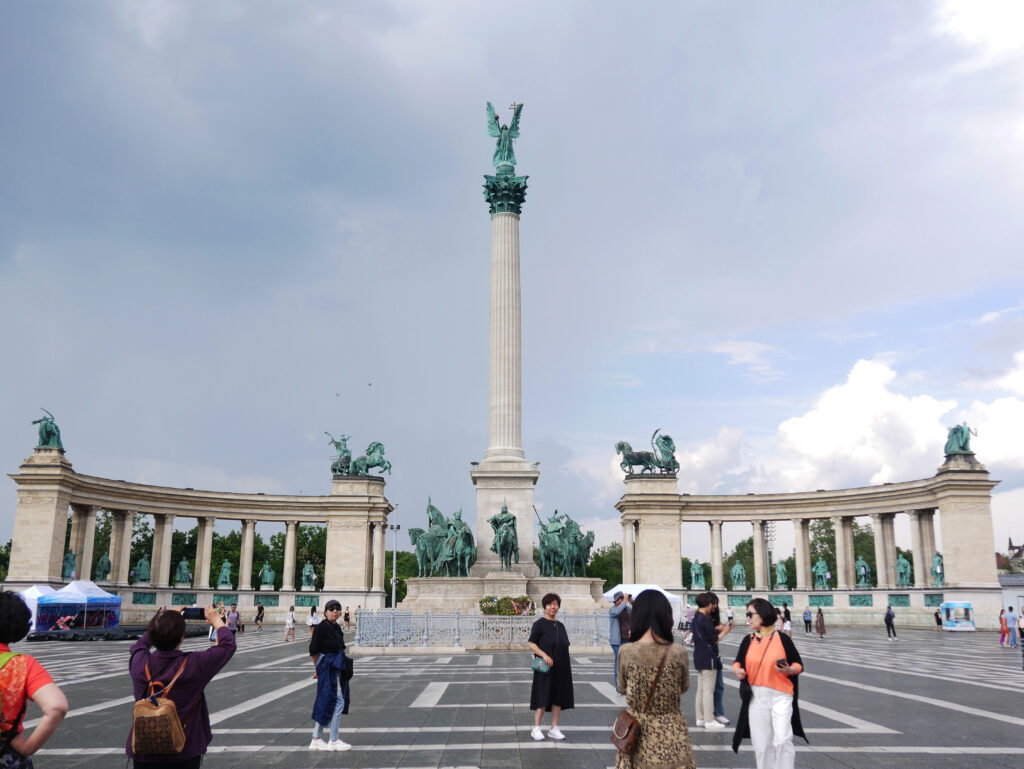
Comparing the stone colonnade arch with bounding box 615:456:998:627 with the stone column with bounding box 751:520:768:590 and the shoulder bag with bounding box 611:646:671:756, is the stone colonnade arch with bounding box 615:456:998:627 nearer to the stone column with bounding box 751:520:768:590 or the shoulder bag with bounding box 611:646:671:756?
the stone column with bounding box 751:520:768:590

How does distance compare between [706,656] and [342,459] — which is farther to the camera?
[342,459]

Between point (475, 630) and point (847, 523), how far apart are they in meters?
49.8

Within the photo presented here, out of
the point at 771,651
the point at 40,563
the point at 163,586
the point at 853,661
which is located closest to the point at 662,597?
the point at 771,651

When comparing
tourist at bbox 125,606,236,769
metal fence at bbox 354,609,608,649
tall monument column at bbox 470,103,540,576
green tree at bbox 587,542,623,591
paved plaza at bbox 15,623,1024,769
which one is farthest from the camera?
green tree at bbox 587,542,623,591

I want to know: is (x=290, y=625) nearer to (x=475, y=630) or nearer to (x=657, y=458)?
(x=475, y=630)

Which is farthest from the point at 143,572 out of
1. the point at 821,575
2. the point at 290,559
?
the point at 821,575

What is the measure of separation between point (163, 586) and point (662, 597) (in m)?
70.1

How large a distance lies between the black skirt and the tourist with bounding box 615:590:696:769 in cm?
533

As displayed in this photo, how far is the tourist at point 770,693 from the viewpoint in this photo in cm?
784

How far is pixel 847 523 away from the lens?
70.0m

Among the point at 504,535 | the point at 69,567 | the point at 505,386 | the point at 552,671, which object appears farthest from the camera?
the point at 69,567

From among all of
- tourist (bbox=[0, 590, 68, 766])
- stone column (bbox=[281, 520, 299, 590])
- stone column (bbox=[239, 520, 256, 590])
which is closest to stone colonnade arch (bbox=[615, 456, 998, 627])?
stone column (bbox=[281, 520, 299, 590])

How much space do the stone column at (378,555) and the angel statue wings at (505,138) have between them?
128 ft

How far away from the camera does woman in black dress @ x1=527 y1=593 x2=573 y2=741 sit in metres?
11.4
